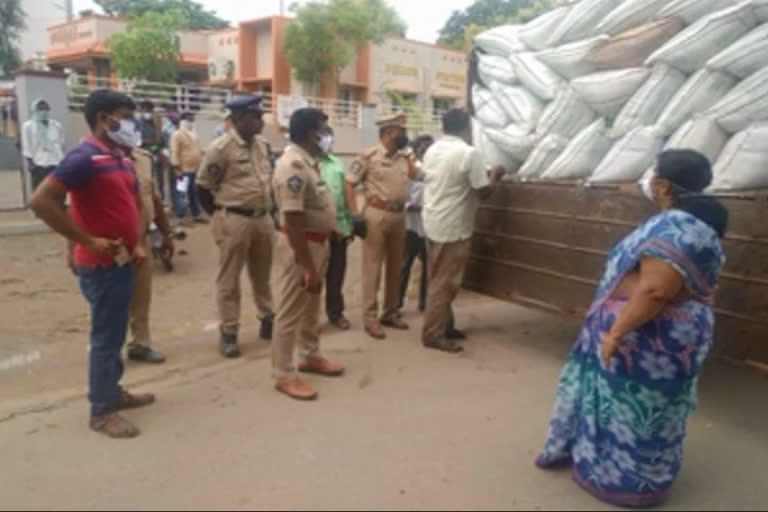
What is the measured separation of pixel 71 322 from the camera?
488 centimetres

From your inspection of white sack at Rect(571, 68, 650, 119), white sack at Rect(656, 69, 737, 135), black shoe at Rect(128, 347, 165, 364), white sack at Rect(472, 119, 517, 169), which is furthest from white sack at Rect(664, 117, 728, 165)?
black shoe at Rect(128, 347, 165, 364)

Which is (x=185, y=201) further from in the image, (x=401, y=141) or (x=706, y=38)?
(x=706, y=38)

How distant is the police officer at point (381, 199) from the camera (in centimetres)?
462

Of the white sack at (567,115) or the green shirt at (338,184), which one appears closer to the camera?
the white sack at (567,115)

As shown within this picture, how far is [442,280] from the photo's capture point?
13.8 ft

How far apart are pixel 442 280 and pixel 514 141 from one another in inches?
38.7

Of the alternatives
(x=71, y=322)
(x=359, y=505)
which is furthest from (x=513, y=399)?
(x=71, y=322)

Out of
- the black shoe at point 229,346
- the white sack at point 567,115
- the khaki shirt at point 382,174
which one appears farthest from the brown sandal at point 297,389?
the white sack at point 567,115

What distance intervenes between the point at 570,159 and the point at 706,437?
1.59m

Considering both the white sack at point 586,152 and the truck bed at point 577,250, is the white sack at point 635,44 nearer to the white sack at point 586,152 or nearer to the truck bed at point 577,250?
the white sack at point 586,152

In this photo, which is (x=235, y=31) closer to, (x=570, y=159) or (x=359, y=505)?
(x=570, y=159)

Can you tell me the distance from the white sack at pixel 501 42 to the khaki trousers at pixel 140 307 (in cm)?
269

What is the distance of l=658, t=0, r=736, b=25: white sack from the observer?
3.33 m

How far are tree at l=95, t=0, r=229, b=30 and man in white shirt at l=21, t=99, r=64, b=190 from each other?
25.6m
